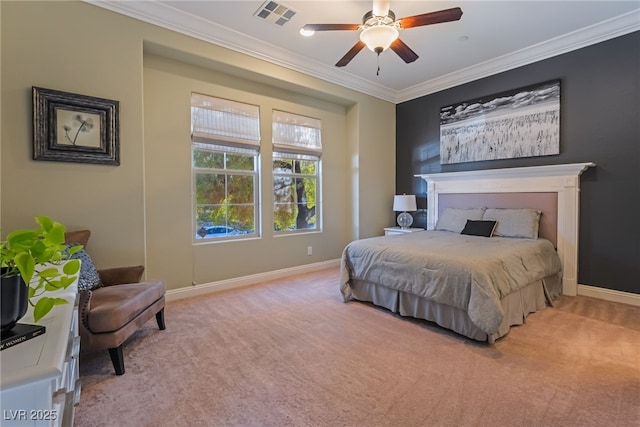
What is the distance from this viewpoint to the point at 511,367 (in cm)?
201

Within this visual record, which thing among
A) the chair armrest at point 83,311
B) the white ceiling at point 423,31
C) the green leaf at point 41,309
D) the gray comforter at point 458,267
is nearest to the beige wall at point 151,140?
the white ceiling at point 423,31

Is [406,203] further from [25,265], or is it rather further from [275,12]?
[25,265]

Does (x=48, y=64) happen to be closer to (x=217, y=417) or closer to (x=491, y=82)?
(x=217, y=417)

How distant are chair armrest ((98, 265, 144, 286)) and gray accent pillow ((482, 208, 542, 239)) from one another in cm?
399

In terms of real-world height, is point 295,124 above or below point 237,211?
above

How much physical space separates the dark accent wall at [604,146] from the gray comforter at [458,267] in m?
0.46

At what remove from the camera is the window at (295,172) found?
4375 mm

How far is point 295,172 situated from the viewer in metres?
4.62

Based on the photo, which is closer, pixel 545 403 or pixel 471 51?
pixel 545 403

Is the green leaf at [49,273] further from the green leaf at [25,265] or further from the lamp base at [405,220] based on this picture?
the lamp base at [405,220]

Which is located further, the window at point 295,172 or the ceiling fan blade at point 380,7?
the window at point 295,172

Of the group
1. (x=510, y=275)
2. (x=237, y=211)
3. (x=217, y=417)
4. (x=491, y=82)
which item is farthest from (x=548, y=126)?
(x=217, y=417)

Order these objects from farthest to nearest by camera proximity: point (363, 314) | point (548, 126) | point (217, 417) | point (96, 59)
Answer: point (548, 126) < point (363, 314) < point (96, 59) < point (217, 417)

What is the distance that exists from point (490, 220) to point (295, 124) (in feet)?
9.92
